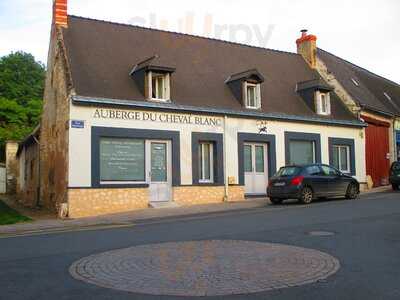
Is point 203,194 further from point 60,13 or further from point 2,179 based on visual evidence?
point 2,179

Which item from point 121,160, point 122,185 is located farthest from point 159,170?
point 122,185

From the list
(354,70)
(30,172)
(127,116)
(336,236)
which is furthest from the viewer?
(354,70)

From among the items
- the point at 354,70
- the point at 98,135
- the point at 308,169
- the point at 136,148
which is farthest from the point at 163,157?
the point at 354,70

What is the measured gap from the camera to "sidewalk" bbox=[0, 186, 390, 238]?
46.6 feet

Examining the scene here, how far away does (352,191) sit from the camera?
21078 millimetres

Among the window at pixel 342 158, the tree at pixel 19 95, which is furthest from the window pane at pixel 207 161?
the tree at pixel 19 95

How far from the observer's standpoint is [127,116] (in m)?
19.6

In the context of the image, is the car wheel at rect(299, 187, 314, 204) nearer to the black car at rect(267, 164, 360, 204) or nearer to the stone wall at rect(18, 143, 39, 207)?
the black car at rect(267, 164, 360, 204)

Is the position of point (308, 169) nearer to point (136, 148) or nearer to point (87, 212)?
point (136, 148)

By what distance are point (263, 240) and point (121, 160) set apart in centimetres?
1045

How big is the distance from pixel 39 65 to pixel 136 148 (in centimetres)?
4063

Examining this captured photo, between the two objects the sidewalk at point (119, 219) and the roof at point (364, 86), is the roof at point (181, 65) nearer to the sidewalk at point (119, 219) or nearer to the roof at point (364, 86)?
the roof at point (364, 86)

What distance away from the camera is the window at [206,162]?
2184 centimetres

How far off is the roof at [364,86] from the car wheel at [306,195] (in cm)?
963
